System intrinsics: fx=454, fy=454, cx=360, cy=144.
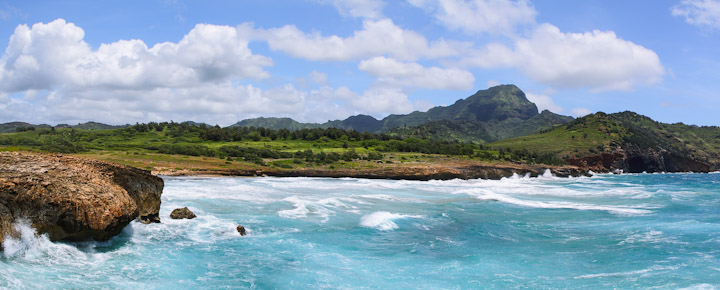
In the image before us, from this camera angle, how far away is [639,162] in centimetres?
11469

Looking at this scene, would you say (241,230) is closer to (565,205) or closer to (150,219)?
(150,219)

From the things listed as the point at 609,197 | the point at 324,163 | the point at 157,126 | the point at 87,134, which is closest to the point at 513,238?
the point at 609,197

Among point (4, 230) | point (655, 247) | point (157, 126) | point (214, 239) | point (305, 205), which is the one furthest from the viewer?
point (157, 126)

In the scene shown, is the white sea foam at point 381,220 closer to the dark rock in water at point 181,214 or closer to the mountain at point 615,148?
the dark rock in water at point 181,214

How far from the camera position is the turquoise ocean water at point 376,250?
1191 cm

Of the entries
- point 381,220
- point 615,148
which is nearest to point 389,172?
point 381,220

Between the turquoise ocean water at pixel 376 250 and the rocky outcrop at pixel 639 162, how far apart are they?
279ft

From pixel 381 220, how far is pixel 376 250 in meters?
5.68

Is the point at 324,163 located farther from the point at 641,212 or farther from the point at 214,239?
the point at 214,239

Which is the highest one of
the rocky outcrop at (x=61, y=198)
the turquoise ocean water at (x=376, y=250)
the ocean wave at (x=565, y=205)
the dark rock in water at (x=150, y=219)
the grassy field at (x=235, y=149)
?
the grassy field at (x=235, y=149)

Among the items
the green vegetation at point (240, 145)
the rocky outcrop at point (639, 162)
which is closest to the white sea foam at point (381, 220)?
the green vegetation at point (240, 145)

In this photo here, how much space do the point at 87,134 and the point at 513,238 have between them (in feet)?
254

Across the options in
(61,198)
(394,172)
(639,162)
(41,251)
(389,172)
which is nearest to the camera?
(41,251)

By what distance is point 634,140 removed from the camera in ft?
387
